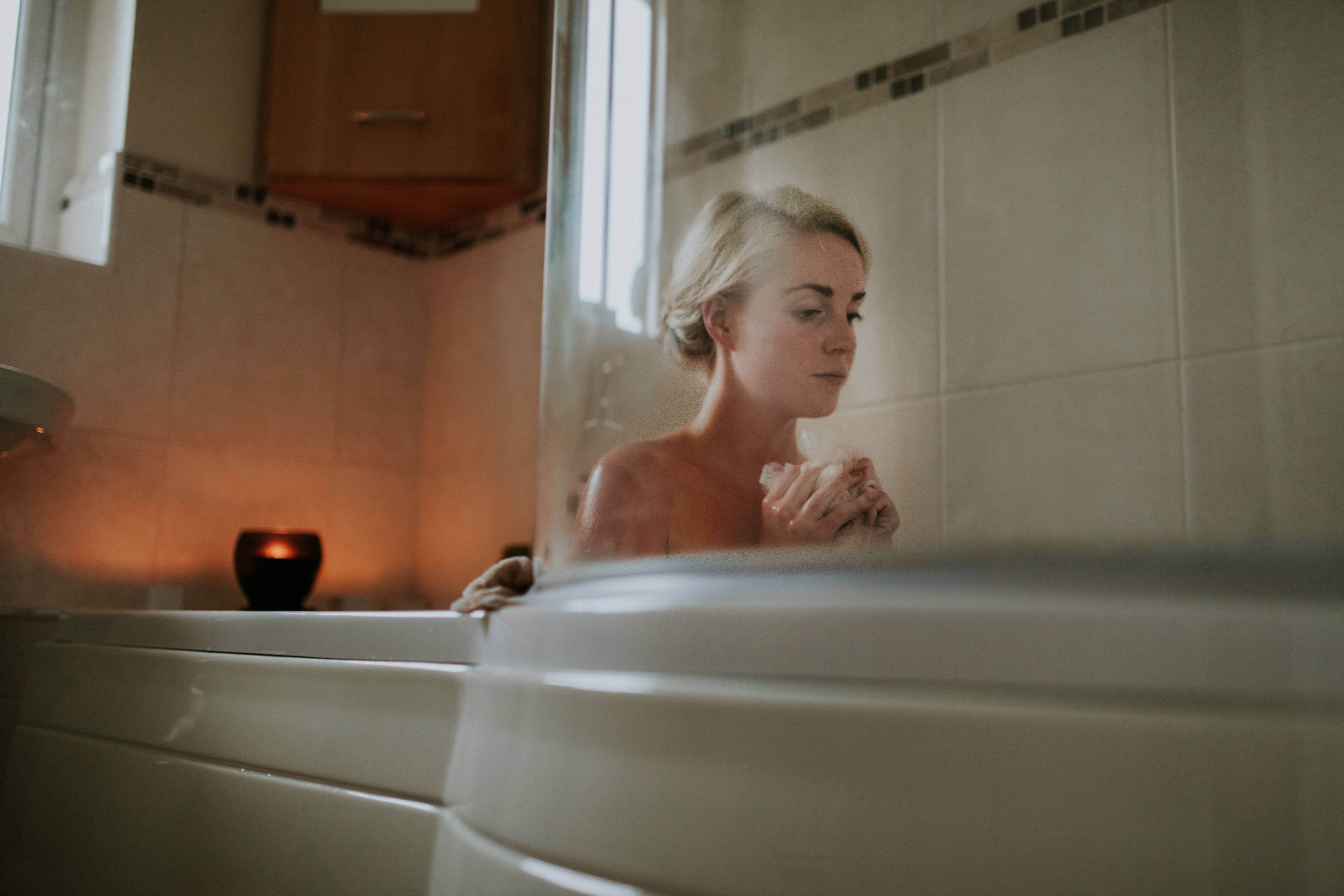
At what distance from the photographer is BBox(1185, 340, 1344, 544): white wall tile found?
41cm

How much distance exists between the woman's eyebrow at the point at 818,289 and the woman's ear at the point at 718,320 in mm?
51

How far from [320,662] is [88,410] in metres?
1.04

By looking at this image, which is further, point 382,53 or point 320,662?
point 382,53

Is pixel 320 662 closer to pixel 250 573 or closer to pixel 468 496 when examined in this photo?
pixel 250 573

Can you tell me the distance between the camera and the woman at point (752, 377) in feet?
1.92

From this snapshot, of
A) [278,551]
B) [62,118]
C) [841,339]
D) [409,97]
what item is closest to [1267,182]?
[841,339]

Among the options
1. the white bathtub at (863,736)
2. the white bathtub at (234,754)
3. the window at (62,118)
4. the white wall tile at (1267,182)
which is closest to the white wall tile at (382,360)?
the window at (62,118)

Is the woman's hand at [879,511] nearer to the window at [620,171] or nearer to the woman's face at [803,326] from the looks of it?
the woman's face at [803,326]

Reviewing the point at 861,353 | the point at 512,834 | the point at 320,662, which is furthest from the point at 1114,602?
the point at 320,662

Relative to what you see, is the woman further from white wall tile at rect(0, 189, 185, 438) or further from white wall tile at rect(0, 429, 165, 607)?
white wall tile at rect(0, 189, 185, 438)

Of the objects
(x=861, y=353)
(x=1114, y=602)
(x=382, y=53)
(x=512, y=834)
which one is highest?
(x=382, y=53)

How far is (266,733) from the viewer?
91 centimetres

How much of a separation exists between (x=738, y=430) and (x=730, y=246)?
0.12 meters

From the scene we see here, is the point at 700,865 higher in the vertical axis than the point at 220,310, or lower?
lower
